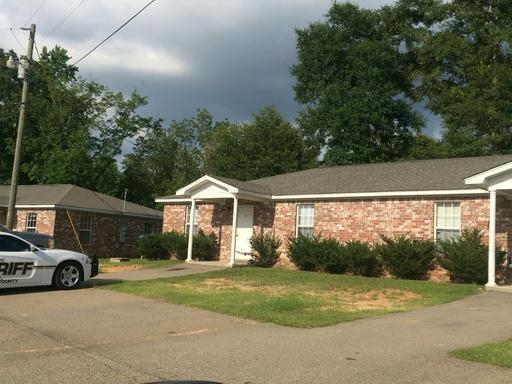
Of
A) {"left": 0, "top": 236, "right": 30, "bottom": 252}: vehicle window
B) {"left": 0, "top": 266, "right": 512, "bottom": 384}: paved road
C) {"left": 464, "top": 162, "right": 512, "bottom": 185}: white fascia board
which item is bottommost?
{"left": 0, "top": 266, "right": 512, "bottom": 384}: paved road

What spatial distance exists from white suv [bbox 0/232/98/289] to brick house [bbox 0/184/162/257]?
13.7m

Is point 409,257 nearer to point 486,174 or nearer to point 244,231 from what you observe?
point 486,174

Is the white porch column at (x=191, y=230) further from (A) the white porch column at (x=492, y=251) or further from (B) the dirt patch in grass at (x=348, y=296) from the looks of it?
(A) the white porch column at (x=492, y=251)

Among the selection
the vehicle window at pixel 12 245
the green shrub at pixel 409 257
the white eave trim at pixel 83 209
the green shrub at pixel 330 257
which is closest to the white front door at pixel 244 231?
the green shrub at pixel 330 257

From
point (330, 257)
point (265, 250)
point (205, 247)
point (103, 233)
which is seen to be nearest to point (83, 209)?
point (103, 233)

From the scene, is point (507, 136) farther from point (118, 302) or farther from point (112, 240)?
point (118, 302)

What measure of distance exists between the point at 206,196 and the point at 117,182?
30.3 metres

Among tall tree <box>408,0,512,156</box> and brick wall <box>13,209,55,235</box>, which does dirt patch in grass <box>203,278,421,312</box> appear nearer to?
brick wall <box>13,209,55,235</box>

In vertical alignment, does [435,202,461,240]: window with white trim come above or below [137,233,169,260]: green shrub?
above

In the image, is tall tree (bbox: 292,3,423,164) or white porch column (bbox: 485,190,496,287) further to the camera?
tall tree (bbox: 292,3,423,164)

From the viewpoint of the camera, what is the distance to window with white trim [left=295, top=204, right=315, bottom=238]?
2167 cm

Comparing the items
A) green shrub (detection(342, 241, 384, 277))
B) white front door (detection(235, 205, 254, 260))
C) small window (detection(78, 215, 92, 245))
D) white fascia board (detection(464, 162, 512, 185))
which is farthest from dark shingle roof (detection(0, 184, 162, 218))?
white fascia board (detection(464, 162, 512, 185))

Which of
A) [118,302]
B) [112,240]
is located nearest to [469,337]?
[118,302]

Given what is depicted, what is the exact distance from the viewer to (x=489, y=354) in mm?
7328
